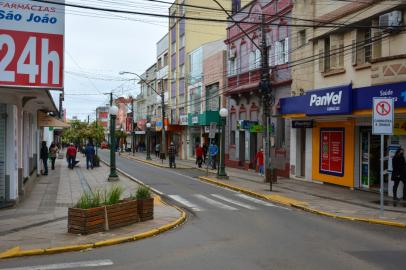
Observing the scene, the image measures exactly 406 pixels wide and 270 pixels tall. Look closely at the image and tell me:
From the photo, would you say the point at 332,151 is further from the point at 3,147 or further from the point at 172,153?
the point at 172,153

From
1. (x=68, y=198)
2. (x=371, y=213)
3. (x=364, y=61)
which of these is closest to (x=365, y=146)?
(x=364, y=61)

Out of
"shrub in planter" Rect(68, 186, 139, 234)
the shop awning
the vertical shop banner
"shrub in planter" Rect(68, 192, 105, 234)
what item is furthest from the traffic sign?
the shop awning

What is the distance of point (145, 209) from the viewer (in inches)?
510

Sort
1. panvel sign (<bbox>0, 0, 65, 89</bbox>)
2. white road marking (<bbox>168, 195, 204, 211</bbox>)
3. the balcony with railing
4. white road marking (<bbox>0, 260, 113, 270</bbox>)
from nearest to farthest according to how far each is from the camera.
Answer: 1. white road marking (<bbox>0, 260, 113, 270</bbox>)
2. panvel sign (<bbox>0, 0, 65, 89</bbox>)
3. white road marking (<bbox>168, 195, 204, 211</bbox>)
4. the balcony with railing

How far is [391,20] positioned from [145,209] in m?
11.4

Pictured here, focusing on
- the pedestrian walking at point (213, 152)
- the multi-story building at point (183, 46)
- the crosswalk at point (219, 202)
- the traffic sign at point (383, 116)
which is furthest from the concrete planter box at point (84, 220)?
the multi-story building at point (183, 46)

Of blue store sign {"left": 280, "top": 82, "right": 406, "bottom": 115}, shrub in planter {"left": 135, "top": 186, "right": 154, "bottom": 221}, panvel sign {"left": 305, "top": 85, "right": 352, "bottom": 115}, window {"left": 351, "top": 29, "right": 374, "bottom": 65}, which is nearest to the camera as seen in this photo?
shrub in planter {"left": 135, "top": 186, "right": 154, "bottom": 221}

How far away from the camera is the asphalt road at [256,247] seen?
861 cm

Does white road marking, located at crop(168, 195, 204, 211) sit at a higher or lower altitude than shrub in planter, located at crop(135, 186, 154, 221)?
lower

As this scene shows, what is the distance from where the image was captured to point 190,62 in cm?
5034

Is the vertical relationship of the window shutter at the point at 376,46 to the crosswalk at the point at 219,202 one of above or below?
above

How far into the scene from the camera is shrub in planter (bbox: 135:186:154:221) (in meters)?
12.8

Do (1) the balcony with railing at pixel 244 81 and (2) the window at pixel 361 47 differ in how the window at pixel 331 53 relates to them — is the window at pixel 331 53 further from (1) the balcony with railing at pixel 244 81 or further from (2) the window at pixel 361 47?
(1) the balcony with railing at pixel 244 81

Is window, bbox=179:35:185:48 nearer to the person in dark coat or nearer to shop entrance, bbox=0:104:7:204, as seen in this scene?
the person in dark coat
